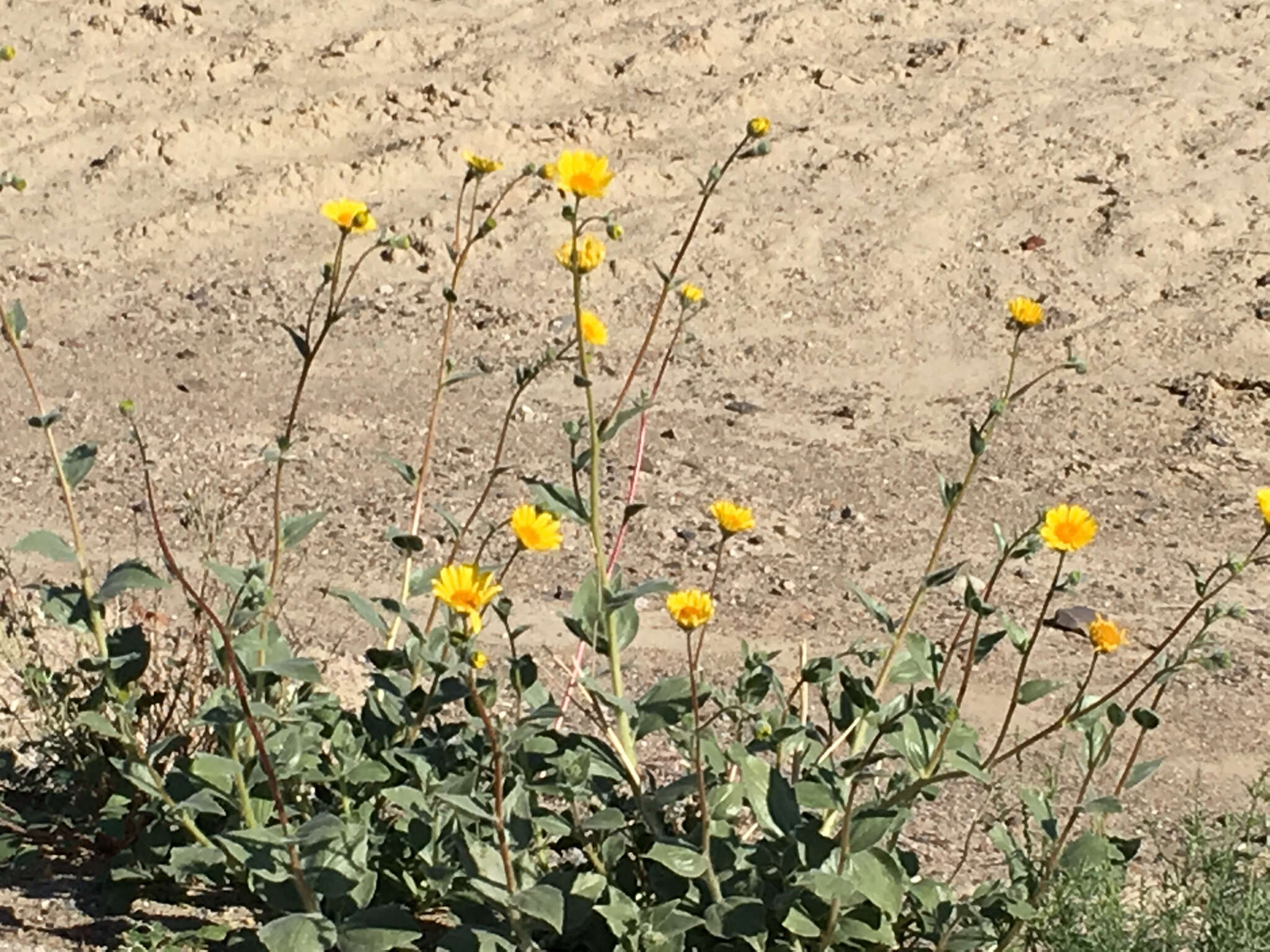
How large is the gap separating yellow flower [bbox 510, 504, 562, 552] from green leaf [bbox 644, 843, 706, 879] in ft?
1.56

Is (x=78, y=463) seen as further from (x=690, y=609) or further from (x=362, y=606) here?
(x=690, y=609)

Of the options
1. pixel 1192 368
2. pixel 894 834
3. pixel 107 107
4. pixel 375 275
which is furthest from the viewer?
pixel 107 107

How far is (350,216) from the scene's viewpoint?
2.35m

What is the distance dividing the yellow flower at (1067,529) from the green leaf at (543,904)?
0.85 meters

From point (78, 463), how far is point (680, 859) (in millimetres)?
1120

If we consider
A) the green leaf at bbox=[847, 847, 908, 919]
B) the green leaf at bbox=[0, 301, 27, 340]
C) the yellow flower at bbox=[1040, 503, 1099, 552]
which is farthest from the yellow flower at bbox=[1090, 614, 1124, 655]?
the green leaf at bbox=[0, 301, 27, 340]

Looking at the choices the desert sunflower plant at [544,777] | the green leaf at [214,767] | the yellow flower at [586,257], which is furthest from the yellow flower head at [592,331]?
the green leaf at [214,767]

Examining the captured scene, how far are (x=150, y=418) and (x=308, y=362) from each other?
13.4 ft

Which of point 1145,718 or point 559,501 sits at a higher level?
point 559,501

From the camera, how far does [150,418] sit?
6188 mm

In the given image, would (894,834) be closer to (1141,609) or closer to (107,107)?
(1141,609)

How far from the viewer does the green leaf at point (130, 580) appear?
2.40 metres

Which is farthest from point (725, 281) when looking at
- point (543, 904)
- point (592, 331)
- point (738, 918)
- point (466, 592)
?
point (466, 592)

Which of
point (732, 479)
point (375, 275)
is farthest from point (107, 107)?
point (732, 479)
